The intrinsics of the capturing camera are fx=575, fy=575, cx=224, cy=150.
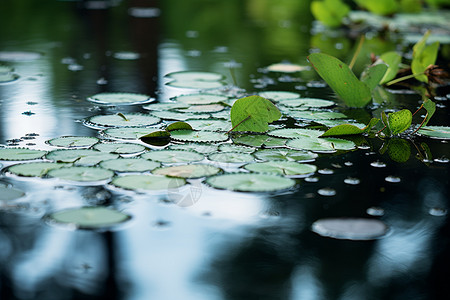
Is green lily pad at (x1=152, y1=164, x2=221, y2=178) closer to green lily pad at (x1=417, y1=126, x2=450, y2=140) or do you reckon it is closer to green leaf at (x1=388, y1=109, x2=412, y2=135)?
green leaf at (x1=388, y1=109, x2=412, y2=135)

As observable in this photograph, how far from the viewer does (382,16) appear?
18.1 feet

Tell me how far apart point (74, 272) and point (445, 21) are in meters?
5.08

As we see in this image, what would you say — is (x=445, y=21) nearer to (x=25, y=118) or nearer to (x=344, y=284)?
(x=25, y=118)

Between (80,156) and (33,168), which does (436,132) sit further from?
(33,168)

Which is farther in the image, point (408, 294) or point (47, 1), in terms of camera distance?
point (47, 1)

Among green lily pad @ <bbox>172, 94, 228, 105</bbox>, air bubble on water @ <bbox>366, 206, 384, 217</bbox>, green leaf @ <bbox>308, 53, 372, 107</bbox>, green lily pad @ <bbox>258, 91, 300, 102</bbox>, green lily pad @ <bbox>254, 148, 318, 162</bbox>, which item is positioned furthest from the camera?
green lily pad @ <bbox>258, 91, 300, 102</bbox>

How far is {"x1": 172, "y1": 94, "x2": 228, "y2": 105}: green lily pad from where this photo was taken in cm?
222

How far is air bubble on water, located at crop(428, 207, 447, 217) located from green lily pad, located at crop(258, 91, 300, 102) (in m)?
1.05

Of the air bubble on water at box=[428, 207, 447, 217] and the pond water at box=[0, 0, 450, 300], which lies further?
the air bubble on water at box=[428, 207, 447, 217]

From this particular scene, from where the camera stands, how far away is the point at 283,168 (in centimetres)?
152

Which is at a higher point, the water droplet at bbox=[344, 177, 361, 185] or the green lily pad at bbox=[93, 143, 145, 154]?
the green lily pad at bbox=[93, 143, 145, 154]

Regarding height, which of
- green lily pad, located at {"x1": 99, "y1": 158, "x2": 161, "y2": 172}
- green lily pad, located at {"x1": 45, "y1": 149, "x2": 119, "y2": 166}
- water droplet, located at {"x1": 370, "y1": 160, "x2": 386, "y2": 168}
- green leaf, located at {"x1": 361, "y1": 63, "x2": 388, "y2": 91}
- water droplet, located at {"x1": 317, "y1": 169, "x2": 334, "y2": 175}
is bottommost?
water droplet, located at {"x1": 370, "y1": 160, "x2": 386, "y2": 168}

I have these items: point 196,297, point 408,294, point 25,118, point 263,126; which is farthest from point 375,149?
point 25,118

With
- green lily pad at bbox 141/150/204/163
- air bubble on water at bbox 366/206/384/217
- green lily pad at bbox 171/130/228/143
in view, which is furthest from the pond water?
green lily pad at bbox 171/130/228/143
